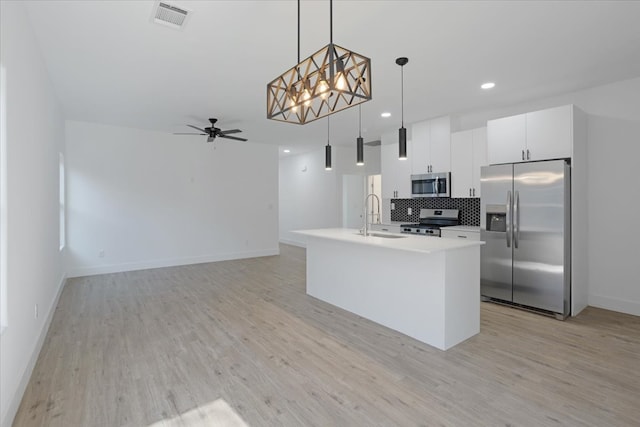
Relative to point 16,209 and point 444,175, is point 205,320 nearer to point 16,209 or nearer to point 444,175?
point 16,209

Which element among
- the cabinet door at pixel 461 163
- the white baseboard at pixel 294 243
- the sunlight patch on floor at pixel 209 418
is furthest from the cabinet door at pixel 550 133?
the white baseboard at pixel 294 243

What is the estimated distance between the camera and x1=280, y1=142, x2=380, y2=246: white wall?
26.8 feet

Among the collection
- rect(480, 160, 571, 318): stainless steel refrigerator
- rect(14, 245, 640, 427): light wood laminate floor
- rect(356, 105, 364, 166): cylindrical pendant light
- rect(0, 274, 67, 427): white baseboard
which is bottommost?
rect(14, 245, 640, 427): light wood laminate floor

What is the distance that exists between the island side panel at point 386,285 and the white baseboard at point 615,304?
271 centimetres

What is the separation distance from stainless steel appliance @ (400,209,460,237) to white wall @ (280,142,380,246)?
262 cm

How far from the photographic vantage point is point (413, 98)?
450 cm

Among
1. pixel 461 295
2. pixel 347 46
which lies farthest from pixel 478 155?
pixel 347 46

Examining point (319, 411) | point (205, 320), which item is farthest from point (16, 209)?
point (319, 411)

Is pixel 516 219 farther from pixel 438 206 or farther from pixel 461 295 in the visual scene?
pixel 438 206

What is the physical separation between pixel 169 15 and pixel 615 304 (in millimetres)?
5617

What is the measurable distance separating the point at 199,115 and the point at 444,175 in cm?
413

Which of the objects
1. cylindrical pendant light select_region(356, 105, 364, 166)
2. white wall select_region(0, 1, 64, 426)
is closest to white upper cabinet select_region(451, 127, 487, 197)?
cylindrical pendant light select_region(356, 105, 364, 166)

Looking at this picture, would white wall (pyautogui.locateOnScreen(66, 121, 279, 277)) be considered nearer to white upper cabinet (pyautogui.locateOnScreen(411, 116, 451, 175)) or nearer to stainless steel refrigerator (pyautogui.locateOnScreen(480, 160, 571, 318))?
white upper cabinet (pyautogui.locateOnScreen(411, 116, 451, 175))

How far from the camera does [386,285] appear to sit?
3430mm
